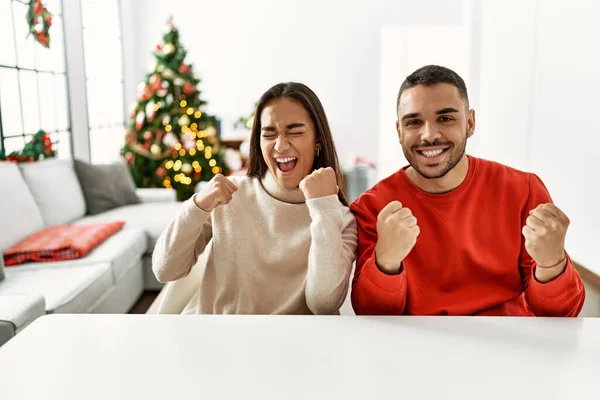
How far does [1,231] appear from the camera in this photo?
290 centimetres

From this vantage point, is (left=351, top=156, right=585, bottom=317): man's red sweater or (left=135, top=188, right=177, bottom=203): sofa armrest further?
(left=135, top=188, right=177, bottom=203): sofa armrest

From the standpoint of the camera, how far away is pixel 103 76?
579 centimetres

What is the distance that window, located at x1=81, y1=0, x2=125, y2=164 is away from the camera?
5.38 metres

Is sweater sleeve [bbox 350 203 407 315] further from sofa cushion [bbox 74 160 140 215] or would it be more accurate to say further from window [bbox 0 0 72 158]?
sofa cushion [bbox 74 160 140 215]

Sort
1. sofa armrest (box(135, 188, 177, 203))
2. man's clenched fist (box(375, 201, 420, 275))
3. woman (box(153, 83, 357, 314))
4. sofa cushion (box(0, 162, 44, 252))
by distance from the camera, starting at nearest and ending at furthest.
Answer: man's clenched fist (box(375, 201, 420, 275)) < woman (box(153, 83, 357, 314)) < sofa cushion (box(0, 162, 44, 252)) < sofa armrest (box(135, 188, 177, 203))

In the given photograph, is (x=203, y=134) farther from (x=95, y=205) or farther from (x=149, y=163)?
(x=95, y=205)

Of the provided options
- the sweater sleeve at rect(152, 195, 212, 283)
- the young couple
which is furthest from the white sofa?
the young couple

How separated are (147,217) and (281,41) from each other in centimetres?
350

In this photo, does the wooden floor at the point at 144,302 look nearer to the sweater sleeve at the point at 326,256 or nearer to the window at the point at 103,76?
the window at the point at 103,76

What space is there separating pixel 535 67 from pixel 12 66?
3.23 meters

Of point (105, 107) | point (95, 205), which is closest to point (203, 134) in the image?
point (105, 107)

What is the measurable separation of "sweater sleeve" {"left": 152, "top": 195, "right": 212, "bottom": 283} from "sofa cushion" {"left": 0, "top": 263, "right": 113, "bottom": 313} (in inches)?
39.9

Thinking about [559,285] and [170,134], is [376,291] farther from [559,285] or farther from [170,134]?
[170,134]

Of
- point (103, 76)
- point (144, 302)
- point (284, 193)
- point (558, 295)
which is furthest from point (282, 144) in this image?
point (103, 76)
